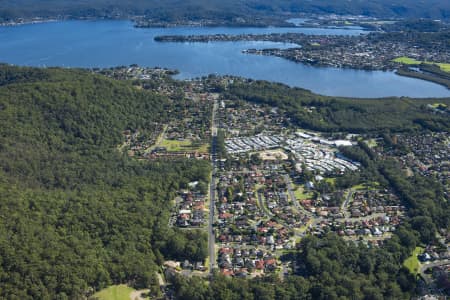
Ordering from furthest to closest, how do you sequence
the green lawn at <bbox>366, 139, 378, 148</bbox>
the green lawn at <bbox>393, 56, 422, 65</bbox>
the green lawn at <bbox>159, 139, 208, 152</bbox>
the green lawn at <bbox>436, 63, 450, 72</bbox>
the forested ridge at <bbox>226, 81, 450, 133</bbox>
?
the green lawn at <bbox>393, 56, 422, 65</bbox>, the green lawn at <bbox>436, 63, 450, 72</bbox>, the forested ridge at <bbox>226, 81, 450, 133</bbox>, the green lawn at <bbox>366, 139, 378, 148</bbox>, the green lawn at <bbox>159, 139, 208, 152</bbox>

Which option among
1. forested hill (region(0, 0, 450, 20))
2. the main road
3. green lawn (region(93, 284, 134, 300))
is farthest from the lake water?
green lawn (region(93, 284, 134, 300))

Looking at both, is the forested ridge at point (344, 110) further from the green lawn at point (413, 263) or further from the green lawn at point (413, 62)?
the green lawn at point (413, 263)

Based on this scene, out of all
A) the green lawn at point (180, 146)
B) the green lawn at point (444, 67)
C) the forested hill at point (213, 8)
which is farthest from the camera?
Result: the forested hill at point (213, 8)

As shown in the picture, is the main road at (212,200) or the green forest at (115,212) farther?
the main road at (212,200)

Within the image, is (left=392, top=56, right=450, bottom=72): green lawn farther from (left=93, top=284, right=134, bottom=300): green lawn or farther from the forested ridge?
(left=93, top=284, right=134, bottom=300): green lawn

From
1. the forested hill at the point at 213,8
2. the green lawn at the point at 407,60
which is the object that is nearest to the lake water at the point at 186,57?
the green lawn at the point at 407,60

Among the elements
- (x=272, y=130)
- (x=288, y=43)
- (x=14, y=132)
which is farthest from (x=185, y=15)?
(x=14, y=132)

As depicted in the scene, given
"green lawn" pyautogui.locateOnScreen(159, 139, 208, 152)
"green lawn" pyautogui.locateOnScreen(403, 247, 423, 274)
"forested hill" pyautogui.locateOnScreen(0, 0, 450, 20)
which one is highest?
"forested hill" pyautogui.locateOnScreen(0, 0, 450, 20)

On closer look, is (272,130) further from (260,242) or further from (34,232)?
(34,232)
